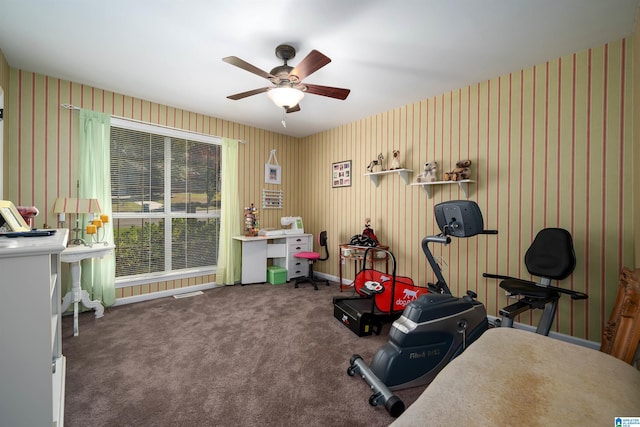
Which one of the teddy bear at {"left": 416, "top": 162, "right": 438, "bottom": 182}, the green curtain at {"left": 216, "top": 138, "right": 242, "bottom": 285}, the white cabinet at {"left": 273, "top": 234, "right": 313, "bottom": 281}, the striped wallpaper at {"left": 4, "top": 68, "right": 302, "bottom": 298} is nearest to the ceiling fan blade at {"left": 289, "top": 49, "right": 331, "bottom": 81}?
the teddy bear at {"left": 416, "top": 162, "right": 438, "bottom": 182}

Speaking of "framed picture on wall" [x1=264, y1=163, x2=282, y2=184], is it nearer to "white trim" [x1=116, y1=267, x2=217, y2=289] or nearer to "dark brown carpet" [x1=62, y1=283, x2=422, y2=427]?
"white trim" [x1=116, y1=267, x2=217, y2=289]

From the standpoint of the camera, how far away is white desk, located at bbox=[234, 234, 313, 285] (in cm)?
423

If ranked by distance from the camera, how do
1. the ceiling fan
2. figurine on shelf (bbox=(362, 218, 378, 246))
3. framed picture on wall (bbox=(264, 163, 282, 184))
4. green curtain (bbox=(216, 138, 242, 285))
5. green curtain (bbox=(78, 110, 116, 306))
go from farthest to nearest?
framed picture on wall (bbox=(264, 163, 282, 184))
green curtain (bbox=(216, 138, 242, 285))
figurine on shelf (bbox=(362, 218, 378, 246))
green curtain (bbox=(78, 110, 116, 306))
the ceiling fan

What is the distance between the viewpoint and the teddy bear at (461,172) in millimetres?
2985

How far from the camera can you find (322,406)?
1.67m

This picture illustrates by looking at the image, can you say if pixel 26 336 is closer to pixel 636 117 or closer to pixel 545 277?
pixel 545 277

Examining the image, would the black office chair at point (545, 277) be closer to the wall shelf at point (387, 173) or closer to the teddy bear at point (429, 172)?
the teddy bear at point (429, 172)

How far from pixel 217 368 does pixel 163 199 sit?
2620 mm

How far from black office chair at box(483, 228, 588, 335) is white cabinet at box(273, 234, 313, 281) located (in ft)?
9.65

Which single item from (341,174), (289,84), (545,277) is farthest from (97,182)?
(545,277)

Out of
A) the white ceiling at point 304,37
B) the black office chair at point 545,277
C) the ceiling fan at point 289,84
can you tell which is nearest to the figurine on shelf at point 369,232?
the black office chair at point 545,277

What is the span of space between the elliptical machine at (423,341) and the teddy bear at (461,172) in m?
1.08

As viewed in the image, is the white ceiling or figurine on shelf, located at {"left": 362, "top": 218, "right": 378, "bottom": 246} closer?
the white ceiling

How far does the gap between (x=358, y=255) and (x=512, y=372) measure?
9.25 feet
